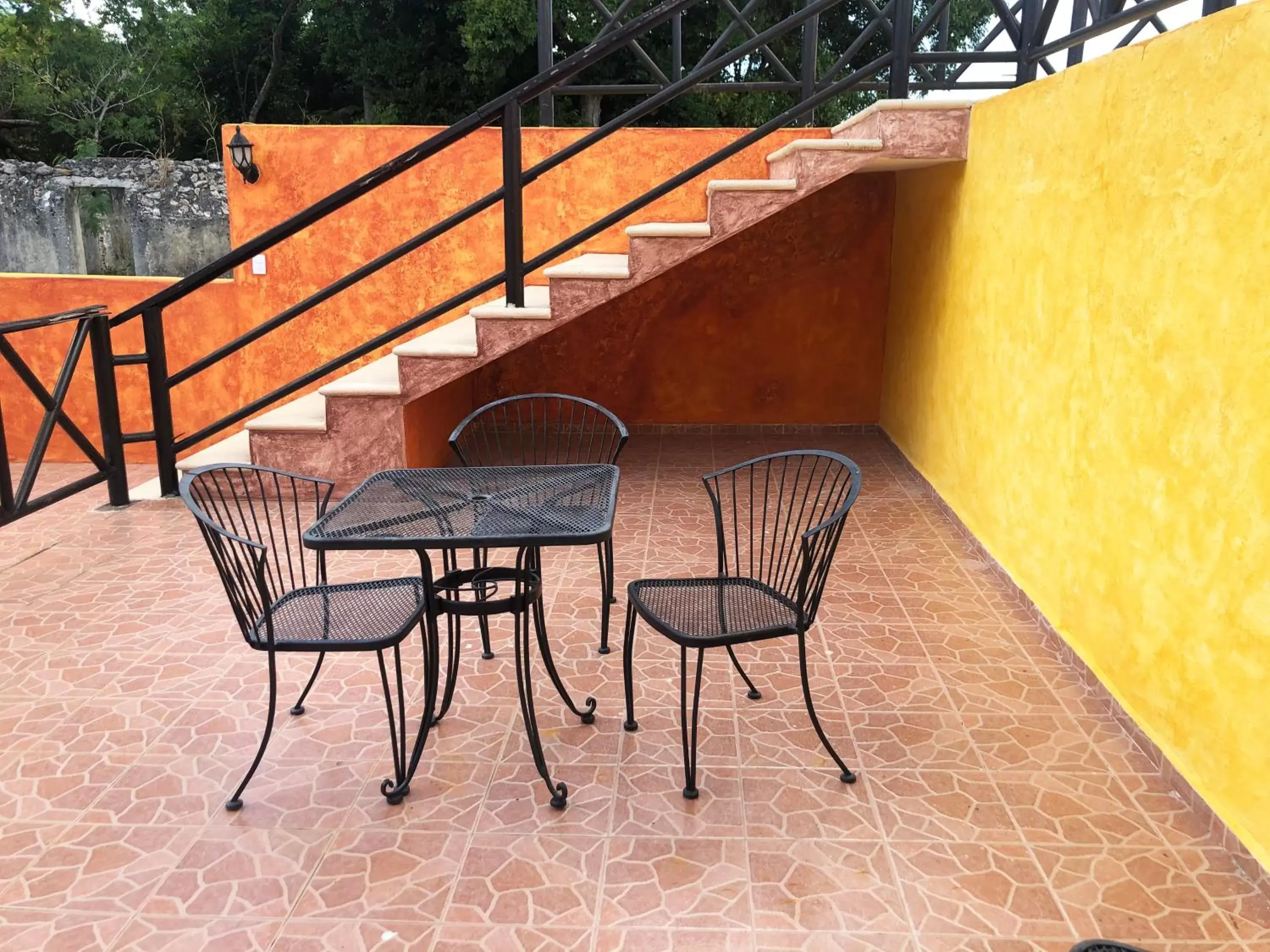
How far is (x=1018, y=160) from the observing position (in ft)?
13.2

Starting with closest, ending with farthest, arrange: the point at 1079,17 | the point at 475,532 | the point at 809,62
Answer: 1. the point at 475,532
2. the point at 1079,17
3. the point at 809,62

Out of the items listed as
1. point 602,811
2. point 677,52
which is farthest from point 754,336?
point 602,811

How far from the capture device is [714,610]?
2719 millimetres

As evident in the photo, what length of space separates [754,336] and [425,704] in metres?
4.75

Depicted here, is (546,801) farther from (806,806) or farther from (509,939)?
(806,806)

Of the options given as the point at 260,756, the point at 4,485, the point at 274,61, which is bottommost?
the point at 260,756

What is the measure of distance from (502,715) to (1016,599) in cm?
214

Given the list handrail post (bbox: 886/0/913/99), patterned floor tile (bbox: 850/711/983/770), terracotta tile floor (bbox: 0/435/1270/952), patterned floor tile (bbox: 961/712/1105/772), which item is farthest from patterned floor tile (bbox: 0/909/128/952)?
handrail post (bbox: 886/0/913/99)

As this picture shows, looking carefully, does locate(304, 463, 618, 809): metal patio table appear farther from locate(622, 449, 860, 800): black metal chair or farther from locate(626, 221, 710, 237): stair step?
locate(626, 221, 710, 237): stair step

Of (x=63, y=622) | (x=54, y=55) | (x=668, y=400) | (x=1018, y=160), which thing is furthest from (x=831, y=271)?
(x=54, y=55)

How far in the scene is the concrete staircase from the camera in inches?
186

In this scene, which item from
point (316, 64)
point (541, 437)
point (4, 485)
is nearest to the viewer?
point (4, 485)

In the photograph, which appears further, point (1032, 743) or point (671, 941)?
point (1032, 743)

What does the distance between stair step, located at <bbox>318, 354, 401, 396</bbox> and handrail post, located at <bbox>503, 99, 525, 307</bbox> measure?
2.41 ft
